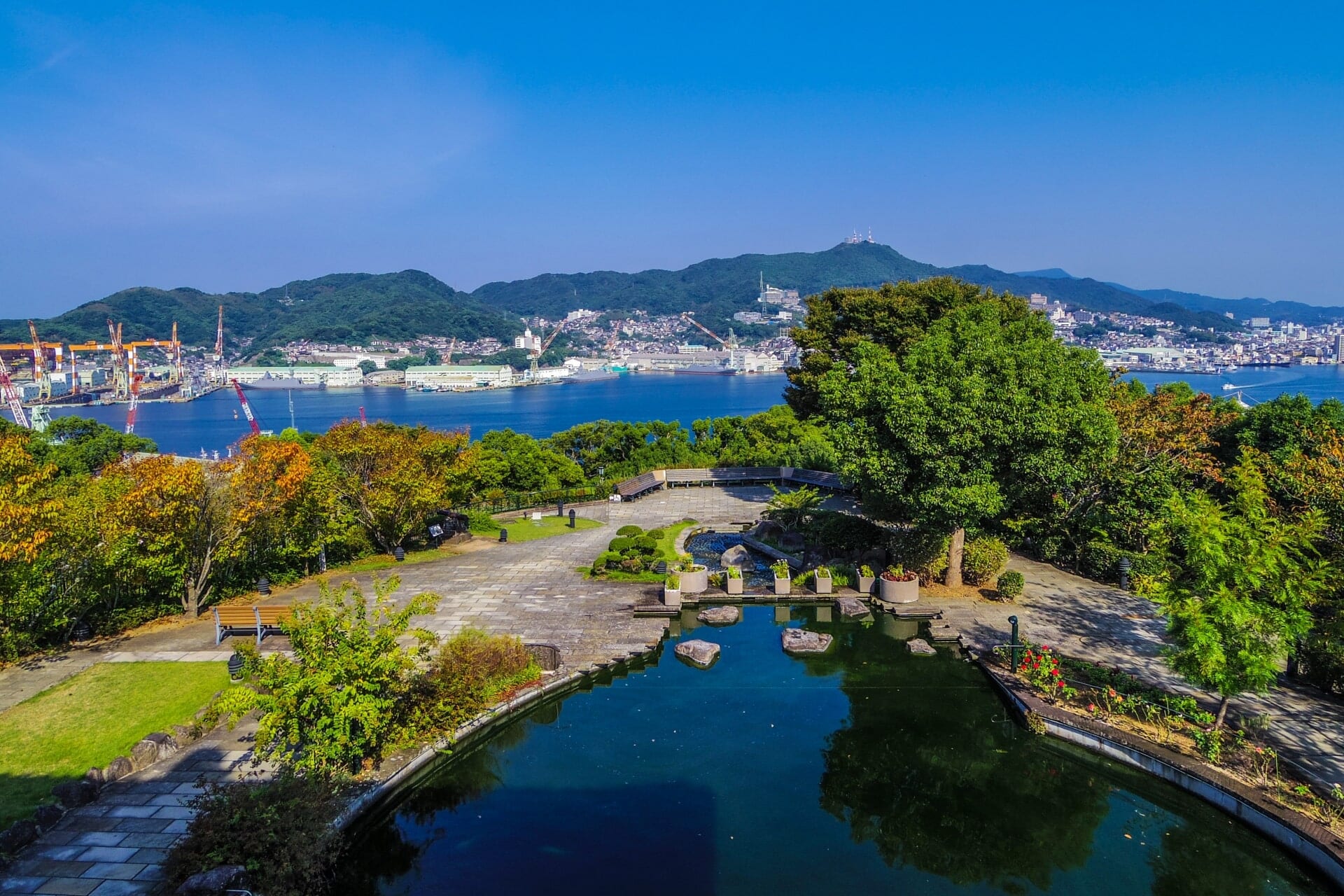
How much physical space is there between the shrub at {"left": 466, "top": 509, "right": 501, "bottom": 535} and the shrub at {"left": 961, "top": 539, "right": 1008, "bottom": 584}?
14238mm

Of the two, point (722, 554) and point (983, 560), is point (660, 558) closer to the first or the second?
point (722, 554)

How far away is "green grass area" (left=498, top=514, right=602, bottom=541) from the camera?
23.4 m

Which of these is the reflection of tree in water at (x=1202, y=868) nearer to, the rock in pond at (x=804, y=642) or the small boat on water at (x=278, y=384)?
the rock in pond at (x=804, y=642)

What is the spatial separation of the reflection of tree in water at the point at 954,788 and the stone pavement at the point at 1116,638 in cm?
215

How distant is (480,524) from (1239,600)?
19816 millimetres

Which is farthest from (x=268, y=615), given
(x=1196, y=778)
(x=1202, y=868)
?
(x=1196, y=778)

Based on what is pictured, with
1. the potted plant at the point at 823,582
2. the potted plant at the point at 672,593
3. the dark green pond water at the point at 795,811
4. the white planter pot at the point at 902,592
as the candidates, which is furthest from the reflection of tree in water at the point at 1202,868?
the potted plant at the point at 672,593

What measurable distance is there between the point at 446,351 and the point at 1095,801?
656 ft

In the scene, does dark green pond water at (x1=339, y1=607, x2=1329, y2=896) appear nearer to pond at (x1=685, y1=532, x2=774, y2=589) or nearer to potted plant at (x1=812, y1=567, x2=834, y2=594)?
potted plant at (x1=812, y1=567, x2=834, y2=594)

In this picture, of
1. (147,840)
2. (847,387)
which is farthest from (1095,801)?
(147,840)

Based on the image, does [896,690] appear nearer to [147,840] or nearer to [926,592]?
[926,592]

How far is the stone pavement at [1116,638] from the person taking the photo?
404 inches

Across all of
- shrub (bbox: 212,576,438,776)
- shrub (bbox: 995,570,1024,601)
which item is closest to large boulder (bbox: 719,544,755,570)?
shrub (bbox: 995,570,1024,601)

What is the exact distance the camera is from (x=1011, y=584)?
1625 centimetres
